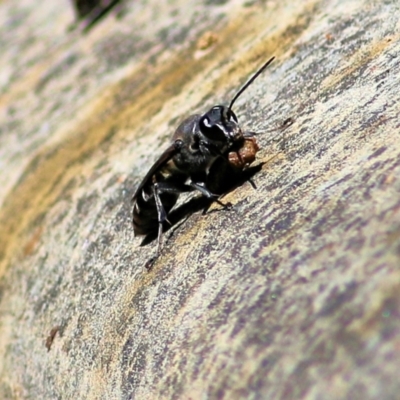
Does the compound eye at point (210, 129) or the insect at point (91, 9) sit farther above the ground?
the insect at point (91, 9)

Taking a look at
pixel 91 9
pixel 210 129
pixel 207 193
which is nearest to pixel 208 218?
pixel 207 193

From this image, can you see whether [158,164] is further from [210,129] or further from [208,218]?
[208,218]

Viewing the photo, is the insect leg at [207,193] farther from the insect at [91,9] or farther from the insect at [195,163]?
the insect at [91,9]

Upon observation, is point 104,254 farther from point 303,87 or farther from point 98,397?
point 303,87

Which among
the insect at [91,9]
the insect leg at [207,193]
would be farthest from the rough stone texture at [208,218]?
the insect at [91,9]

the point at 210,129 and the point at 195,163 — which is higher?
the point at 210,129

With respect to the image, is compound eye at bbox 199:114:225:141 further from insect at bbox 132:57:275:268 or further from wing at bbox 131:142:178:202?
wing at bbox 131:142:178:202

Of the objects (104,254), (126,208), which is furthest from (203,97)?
(104,254)
